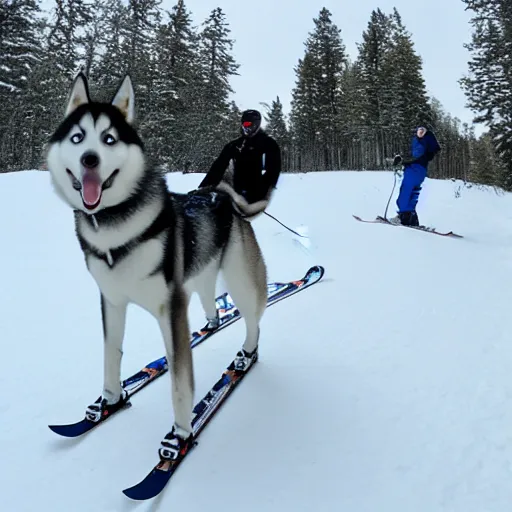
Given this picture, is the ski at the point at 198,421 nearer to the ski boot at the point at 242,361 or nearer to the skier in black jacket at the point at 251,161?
the ski boot at the point at 242,361

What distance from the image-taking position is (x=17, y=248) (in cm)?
632

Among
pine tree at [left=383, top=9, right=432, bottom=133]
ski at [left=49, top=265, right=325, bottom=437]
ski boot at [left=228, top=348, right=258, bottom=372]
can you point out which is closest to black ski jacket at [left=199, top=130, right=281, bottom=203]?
ski boot at [left=228, top=348, right=258, bottom=372]

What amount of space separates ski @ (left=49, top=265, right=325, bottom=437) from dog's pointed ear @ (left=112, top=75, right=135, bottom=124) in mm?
1803

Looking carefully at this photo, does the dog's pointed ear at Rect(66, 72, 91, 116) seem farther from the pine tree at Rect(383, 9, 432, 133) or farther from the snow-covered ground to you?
the pine tree at Rect(383, 9, 432, 133)

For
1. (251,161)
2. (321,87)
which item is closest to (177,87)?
(321,87)

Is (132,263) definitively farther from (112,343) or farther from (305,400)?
(305,400)

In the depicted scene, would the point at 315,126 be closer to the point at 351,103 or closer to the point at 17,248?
the point at 351,103

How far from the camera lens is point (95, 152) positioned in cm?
206

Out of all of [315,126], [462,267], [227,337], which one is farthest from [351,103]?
[227,337]

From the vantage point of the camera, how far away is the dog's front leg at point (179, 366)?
2344 mm

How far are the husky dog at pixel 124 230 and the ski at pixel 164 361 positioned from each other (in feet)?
0.26

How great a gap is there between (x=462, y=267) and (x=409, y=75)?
32.3 meters

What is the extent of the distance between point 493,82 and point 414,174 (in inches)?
721

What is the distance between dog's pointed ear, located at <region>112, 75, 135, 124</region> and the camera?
7.59 ft
